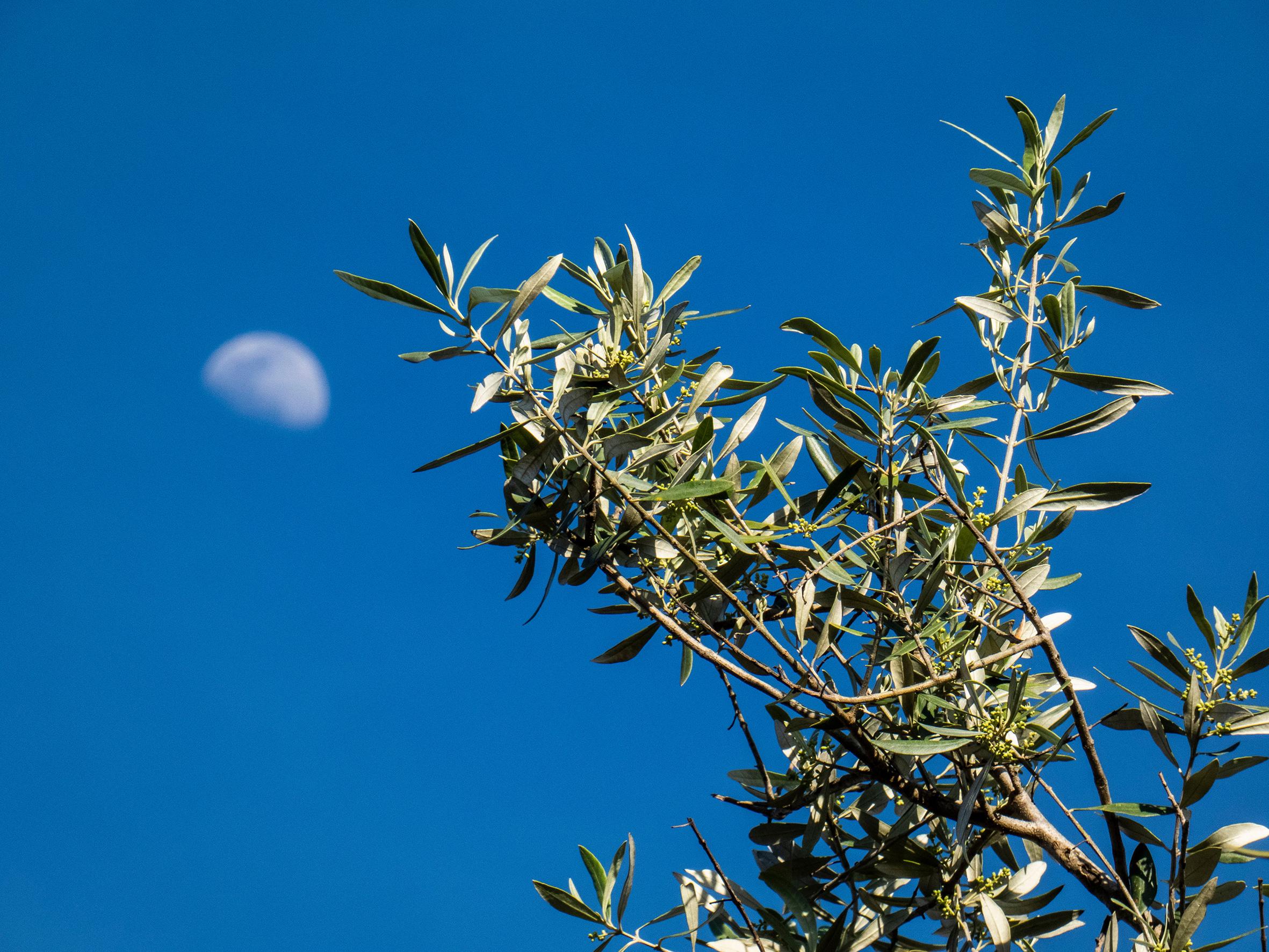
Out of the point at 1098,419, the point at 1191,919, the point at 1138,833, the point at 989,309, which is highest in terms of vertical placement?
the point at 989,309

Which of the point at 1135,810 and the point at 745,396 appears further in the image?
the point at 745,396

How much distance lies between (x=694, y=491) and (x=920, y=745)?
0.49 meters

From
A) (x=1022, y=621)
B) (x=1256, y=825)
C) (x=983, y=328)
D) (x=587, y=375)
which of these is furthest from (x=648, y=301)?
(x=1256, y=825)

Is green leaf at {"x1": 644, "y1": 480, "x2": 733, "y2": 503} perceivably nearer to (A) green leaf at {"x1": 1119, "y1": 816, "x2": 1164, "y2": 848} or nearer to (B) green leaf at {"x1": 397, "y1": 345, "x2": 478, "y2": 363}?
(B) green leaf at {"x1": 397, "y1": 345, "x2": 478, "y2": 363}

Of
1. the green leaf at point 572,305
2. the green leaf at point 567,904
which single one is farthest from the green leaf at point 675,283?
the green leaf at point 567,904

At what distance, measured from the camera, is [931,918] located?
1587 mm

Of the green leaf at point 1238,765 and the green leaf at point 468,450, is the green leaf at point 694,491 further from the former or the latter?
the green leaf at point 1238,765

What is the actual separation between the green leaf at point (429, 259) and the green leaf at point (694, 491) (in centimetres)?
43

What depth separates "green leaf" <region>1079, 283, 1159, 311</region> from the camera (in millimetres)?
1737

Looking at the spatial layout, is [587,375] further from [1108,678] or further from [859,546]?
[1108,678]

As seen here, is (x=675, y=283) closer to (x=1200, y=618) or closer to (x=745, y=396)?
(x=745, y=396)

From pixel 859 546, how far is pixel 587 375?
556mm

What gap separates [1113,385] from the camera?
4.98 ft

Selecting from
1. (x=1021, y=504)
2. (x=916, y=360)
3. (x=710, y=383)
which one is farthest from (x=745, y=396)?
(x=1021, y=504)
